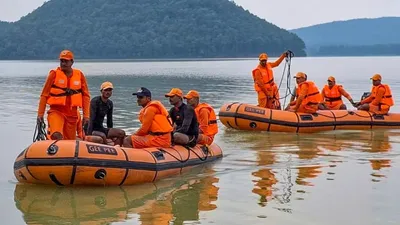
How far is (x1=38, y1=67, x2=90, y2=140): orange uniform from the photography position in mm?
8391

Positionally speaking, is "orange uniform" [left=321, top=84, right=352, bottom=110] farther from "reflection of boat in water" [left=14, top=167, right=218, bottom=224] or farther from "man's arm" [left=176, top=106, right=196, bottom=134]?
"reflection of boat in water" [left=14, top=167, right=218, bottom=224]

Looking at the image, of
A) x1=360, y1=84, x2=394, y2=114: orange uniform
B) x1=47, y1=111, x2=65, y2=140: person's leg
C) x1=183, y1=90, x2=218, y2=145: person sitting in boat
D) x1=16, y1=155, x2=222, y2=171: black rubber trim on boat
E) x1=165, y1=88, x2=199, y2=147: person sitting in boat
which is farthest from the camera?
x1=360, y1=84, x2=394, y2=114: orange uniform

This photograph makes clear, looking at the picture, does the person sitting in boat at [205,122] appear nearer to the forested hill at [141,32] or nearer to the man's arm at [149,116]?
the man's arm at [149,116]

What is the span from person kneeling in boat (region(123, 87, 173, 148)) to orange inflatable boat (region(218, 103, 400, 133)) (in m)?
4.82

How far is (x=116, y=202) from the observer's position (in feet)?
24.8

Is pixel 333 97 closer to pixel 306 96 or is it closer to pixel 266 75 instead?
pixel 306 96

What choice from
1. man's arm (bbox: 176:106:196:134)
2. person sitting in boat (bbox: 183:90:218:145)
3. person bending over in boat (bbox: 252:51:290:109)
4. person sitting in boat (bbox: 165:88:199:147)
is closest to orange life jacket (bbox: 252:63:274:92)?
person bending over in boat (bbox: 252:51:290:109)

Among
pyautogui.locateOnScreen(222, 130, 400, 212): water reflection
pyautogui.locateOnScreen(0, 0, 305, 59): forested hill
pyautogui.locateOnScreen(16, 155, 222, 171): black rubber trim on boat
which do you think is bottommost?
pyautogui.locateOnScreen(222, 130, 400, 212): water reflection

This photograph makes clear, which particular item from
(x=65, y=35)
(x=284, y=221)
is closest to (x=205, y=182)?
(x=284, y=221)

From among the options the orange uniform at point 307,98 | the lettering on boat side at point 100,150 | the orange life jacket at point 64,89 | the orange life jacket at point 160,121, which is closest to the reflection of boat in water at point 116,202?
the lettering on boat side at point 100,150

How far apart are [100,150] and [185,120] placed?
5.19ft

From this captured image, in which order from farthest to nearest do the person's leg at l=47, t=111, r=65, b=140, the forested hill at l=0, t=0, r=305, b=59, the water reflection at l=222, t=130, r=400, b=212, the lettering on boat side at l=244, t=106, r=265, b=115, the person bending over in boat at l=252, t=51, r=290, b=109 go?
the forested hill at l=0, t=0, r=305, b=59 → the person bending over in boat at l=252, t=51, r=290, b=109 → the lettering on boat side at l=244, t=106, r=265, b=115 → the person's leg at l=47, t=111, r=65, b=140 → the water reflection at l=222, t=130, r=400, b=212

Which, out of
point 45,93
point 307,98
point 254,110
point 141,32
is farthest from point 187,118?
point 141,32

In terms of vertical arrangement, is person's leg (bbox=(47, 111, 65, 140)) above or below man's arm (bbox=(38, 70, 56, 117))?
below
